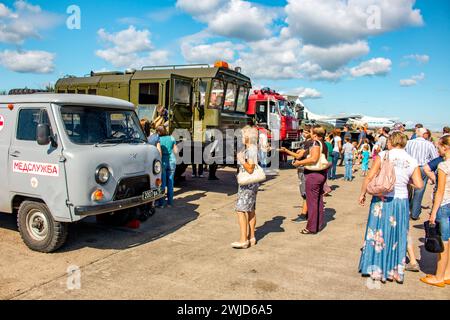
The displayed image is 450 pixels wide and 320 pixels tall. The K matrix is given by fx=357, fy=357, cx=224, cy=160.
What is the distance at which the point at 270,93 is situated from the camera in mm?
16531

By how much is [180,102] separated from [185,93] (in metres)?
0.34

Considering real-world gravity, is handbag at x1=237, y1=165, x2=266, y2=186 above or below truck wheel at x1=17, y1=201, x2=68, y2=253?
above

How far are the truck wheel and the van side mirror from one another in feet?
2.95

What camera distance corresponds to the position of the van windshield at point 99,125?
5.13 m

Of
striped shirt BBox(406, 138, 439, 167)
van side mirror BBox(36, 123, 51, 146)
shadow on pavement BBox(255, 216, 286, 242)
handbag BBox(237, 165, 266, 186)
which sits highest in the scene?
van side mirror BBox(36, 123, 51, 146)

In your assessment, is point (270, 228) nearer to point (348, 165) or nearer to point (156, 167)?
point (156, 167)

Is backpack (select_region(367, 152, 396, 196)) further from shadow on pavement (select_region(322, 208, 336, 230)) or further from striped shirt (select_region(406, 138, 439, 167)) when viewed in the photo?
striped shirt (select_region(406, 138, 439, 167))

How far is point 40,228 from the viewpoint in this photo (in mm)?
5223

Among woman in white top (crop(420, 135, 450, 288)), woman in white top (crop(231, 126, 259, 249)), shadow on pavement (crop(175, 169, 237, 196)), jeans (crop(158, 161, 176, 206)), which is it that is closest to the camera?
woman in white top (crop(420, 135, 450, 288))

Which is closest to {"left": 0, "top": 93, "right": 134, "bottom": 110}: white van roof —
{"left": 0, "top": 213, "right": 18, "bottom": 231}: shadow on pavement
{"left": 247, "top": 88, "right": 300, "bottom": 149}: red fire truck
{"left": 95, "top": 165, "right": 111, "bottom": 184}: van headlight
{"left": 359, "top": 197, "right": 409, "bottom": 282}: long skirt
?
{"left": 95, "top": 165, "right": 111, "bottom": 184}: van headlight

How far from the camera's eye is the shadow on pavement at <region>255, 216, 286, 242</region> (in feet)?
20.9

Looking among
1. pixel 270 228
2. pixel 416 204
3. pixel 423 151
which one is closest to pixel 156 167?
pixel 270 228

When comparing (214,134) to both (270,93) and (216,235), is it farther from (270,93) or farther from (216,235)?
(270,93)
